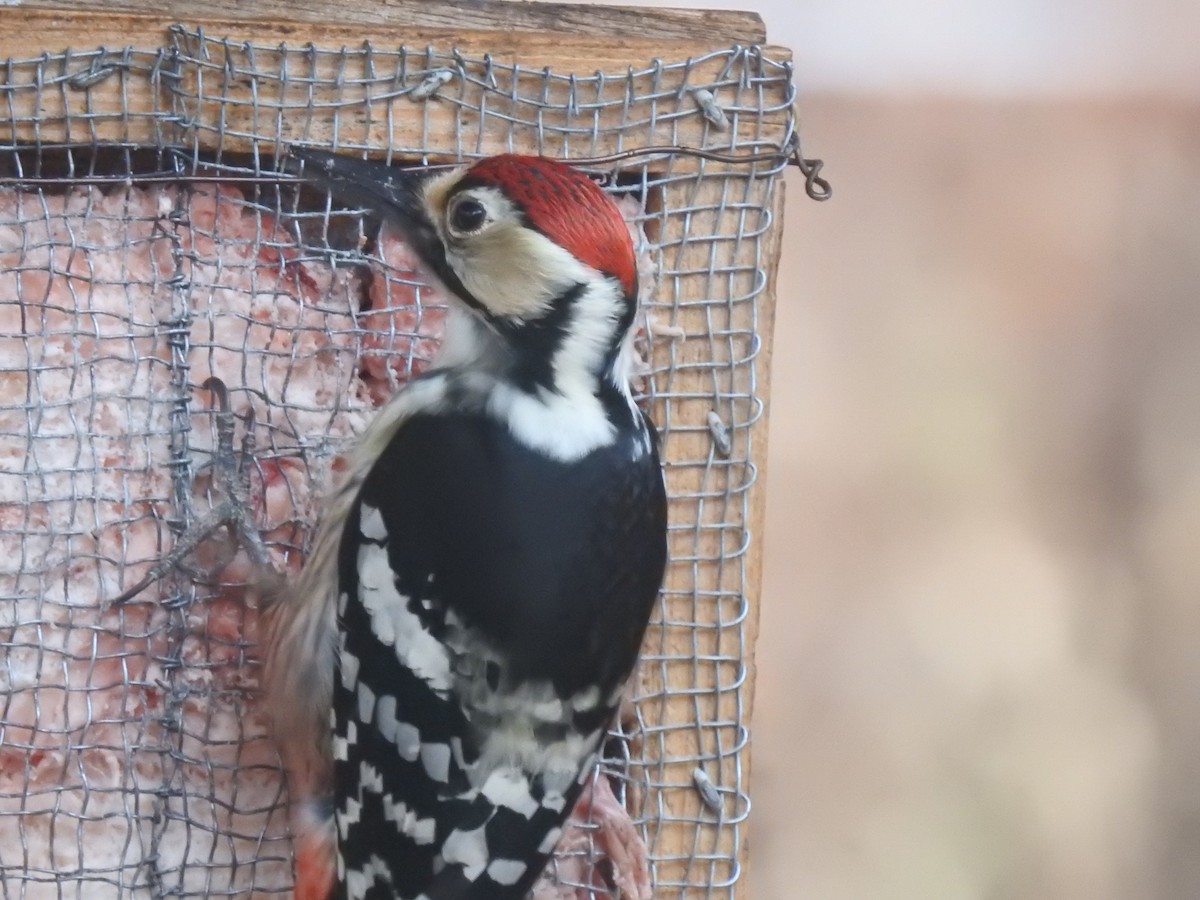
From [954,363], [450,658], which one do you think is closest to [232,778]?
[450,658]

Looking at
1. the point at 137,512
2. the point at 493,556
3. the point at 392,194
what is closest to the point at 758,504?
the point at 493,556

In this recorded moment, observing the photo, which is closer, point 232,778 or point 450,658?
point 450,658

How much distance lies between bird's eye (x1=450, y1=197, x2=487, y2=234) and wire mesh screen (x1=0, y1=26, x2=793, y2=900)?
0.13m

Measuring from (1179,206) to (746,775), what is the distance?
1.12 metres

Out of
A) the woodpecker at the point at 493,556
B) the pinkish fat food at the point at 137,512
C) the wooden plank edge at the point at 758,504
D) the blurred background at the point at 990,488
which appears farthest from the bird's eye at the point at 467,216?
the blurred background at the point at 990,488

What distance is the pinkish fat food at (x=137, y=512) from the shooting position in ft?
3.54

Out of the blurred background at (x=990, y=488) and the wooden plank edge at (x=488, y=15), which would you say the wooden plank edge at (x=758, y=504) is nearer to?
the wooden plank edge at (x=488, y=15)

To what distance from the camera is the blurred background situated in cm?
179

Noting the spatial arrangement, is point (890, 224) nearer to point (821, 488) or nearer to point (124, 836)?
point (821, 488)

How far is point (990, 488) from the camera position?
5.98 ft

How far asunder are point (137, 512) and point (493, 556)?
31cm

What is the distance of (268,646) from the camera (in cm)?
110

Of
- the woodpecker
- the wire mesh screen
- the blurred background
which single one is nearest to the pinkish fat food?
→ the wire mesh screen

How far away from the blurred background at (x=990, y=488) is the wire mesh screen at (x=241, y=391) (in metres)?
0.66
